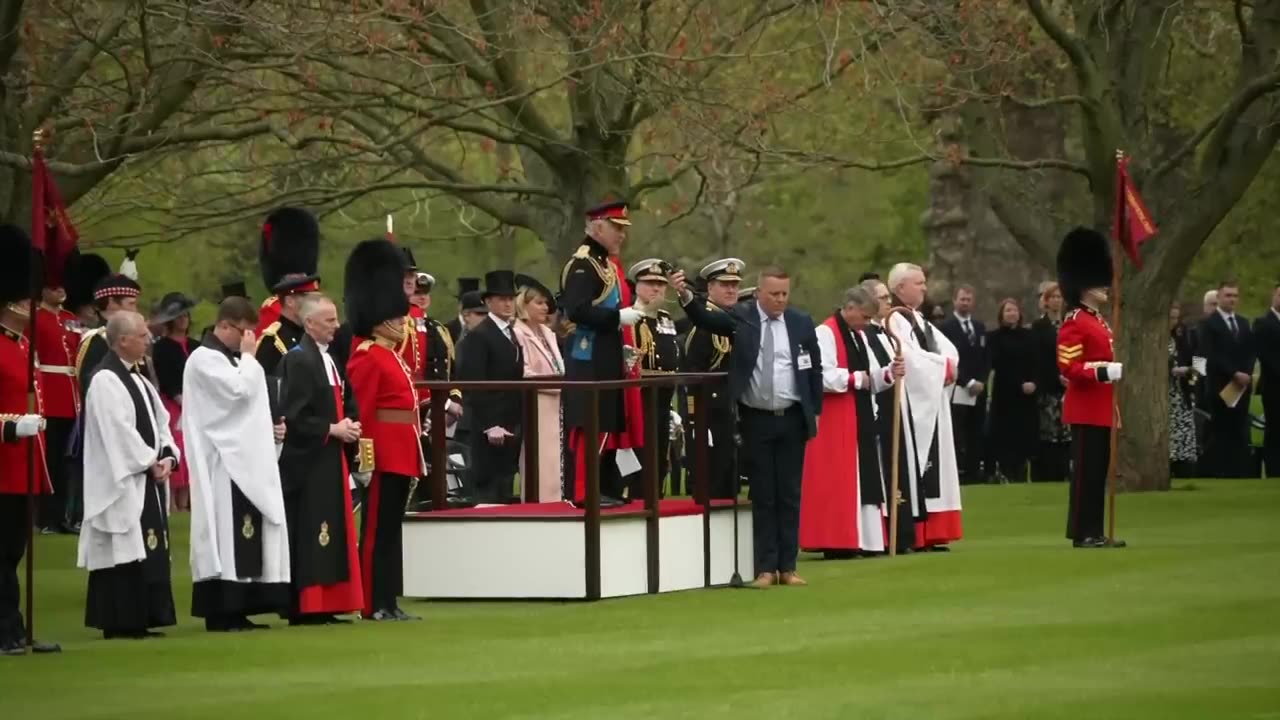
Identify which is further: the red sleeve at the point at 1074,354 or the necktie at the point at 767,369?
the red sleeve at the point at 1074,354

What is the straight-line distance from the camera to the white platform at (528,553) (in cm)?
1667

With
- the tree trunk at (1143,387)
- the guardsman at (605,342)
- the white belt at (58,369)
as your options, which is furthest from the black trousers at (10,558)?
the tree trunk at (1143,387)

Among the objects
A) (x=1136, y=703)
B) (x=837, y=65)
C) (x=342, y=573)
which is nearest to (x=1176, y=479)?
(x=837, y=65)

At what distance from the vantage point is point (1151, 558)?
1795 cm

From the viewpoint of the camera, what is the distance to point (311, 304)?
15.5 m

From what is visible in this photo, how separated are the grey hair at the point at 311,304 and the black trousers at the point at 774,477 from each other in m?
Answer: 3.10

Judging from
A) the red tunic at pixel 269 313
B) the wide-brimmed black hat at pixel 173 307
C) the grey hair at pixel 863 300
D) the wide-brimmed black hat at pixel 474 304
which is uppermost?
the wide-brimmed black hat at pixel 474 304

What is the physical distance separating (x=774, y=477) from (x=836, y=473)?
2.43 m

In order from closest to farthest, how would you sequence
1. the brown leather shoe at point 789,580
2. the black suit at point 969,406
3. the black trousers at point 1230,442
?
1. the brown leather shoe at point 789,580
2. the black suit at point 969,406
3. the black trousers at point 1230,442

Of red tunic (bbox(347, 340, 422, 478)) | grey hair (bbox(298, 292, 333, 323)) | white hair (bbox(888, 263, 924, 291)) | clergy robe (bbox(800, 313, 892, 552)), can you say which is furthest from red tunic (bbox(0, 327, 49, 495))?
white hair (bbox(888, 263, 924, 291))

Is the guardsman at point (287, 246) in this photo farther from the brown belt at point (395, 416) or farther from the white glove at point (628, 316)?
the white glove at point (628, 316)

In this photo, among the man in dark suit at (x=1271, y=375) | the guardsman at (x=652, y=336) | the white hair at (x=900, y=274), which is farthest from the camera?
the man in dark suit at (x=1271, y=375)

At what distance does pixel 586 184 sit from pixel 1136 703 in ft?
49.8

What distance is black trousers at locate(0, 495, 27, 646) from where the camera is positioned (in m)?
14.0
